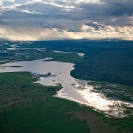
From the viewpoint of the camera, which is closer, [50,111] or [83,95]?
[50,111]

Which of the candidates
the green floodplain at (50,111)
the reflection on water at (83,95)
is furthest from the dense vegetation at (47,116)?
the reflection on water at (83,95)

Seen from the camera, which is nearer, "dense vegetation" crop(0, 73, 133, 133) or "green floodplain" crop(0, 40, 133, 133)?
"dense vegetation" crop(0, 73, 133, 133)

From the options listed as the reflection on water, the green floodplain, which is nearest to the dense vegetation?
the green floodplain

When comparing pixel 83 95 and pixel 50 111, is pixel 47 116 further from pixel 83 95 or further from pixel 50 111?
pixel 83 95

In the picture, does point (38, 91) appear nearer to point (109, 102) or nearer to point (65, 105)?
point (65, 105)

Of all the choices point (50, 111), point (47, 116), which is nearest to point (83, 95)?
point (50, 111)

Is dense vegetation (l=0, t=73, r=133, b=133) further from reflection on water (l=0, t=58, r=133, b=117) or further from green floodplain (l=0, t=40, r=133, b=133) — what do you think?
reflection on water (l=0, t=58, r=133, b=117)

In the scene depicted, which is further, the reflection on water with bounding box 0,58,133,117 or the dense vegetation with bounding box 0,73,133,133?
the reflection on water with bounding box 0,58,133,117

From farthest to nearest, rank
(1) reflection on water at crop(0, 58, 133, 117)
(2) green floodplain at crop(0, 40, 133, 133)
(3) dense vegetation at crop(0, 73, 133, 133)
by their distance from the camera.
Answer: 1. (1) reflection on water at crop(0, 58, 133, 117)
2. (2) green floodplain at crop(0, 40, 133, 133)
3. (3) dense vegetation at crop(0, 73, 133, 133)

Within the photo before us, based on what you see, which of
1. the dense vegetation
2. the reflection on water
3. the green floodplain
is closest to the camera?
the dense vegetation

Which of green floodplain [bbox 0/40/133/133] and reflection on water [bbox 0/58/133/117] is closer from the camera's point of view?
A: green floodplain [bbox 0/40/133/133]

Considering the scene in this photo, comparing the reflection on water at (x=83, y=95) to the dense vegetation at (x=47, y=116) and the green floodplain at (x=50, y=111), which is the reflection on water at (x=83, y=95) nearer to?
the green floodplain at (x=50, y=111)

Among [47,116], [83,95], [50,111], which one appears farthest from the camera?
[83,95]
